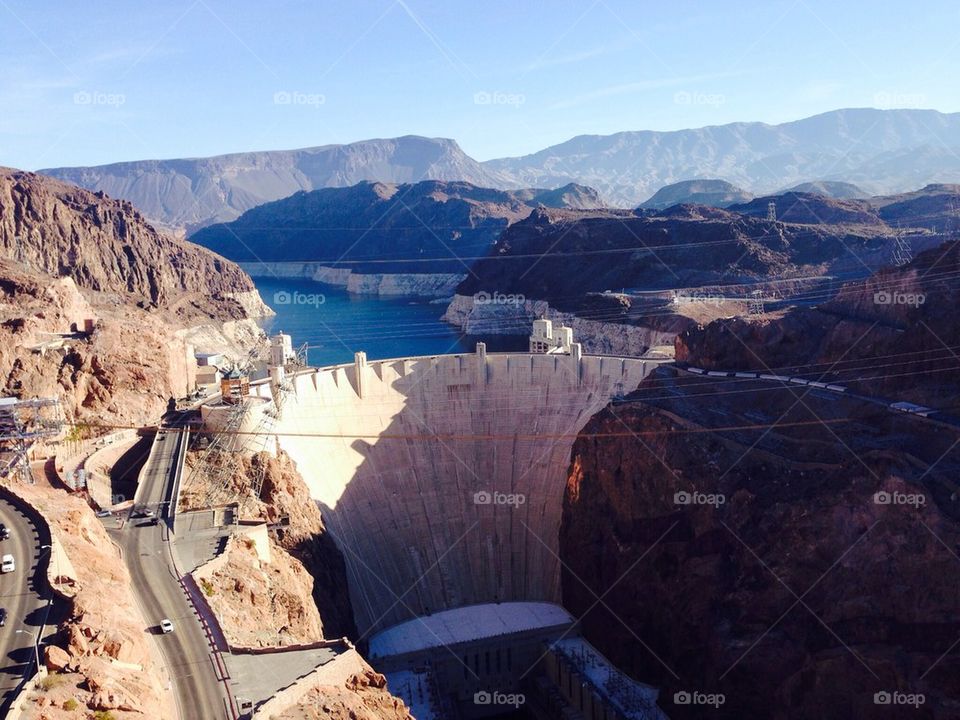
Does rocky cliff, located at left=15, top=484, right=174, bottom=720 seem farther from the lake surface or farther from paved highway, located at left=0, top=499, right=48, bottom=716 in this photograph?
the lake surface

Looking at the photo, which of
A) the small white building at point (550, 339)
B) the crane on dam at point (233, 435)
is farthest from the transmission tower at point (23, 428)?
the small white building at point (550, 339)

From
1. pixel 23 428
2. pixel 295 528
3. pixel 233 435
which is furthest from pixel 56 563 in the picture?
pixel 233 435

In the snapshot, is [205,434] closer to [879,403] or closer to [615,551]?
[615,551]

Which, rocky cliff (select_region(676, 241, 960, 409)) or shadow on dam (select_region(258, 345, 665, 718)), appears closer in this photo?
rocky cliff (select_region(676, 241, 960, 409))

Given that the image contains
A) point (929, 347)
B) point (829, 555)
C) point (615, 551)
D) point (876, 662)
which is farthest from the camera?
point (615, 551)

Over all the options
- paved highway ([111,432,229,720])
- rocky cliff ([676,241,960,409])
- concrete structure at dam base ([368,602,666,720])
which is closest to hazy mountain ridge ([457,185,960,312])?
rocky cliff ([676,241,960,409])

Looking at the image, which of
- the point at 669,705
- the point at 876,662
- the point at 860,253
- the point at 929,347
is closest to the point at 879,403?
the point at 929,347

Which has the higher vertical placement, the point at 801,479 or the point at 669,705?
the point at 801,479
